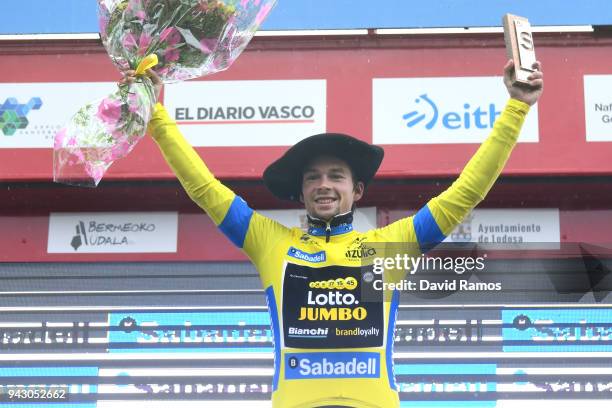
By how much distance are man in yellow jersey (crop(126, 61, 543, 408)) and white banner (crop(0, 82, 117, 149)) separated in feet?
8.22

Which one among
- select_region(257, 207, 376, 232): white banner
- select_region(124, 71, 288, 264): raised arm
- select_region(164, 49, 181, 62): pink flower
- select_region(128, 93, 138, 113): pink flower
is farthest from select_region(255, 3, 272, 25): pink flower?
select_region(257, 207, 376, 232): white banner

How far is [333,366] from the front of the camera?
89.4 inches

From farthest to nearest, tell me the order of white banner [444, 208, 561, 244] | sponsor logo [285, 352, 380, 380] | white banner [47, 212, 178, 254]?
1. white banner [47, 212, 178, 254]
2. white banner [444, 208, 561, 244]
3. sponsor logo [285, 352, 380, 380]

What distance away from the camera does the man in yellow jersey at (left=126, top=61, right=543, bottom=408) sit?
7.45 feet

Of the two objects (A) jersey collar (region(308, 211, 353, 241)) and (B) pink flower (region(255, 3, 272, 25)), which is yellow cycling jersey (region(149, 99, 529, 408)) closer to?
(A) jersey collar (region(308, 211, 353, 241))

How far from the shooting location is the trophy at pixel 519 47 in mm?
2338

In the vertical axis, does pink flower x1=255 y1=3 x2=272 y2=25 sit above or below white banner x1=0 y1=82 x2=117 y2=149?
below

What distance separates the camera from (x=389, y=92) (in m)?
4.73

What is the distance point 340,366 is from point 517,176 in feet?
8.70

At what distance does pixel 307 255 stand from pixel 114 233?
269 cm

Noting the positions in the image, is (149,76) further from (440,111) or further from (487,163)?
(440,111)

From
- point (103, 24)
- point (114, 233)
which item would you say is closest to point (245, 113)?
point (114, 233)

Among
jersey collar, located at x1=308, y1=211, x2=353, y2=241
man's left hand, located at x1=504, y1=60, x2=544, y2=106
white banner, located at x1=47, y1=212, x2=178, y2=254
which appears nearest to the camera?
man's left hand, located at x1=504, y1=60, x2=544, y2=106

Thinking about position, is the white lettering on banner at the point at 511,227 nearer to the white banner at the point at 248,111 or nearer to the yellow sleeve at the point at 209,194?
the white banner at the point at 248,111
